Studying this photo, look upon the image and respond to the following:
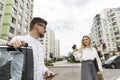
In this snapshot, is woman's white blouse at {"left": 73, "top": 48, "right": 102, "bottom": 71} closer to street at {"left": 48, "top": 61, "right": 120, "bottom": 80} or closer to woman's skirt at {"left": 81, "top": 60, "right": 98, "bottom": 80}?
woman's skirt at {"left": 81, "top": 60, "right": 98, "bottom": 80}

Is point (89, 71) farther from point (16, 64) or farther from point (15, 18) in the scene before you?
point (15, 18)

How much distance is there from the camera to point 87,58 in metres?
4.89

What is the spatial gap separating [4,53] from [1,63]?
0.10 m

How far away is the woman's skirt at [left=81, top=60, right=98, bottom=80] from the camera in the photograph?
4787 mm

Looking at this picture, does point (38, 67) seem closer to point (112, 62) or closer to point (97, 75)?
point (97, 75)

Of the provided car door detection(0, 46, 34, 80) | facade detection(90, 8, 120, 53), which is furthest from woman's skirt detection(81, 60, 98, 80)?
facade detection(90, 8, 120, 53)

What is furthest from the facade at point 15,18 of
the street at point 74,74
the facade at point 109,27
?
the facade at point 109,27

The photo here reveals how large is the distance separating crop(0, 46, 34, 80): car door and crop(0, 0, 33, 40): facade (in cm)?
3481

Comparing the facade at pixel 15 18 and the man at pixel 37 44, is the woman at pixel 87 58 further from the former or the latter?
the facade at pixel 15 18

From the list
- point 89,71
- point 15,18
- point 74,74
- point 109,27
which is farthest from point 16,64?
point 109,27

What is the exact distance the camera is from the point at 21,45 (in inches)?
75.9

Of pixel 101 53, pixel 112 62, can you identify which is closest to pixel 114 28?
pixel 112 62

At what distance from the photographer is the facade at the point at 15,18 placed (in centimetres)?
3750

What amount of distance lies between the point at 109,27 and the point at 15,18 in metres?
55.3
